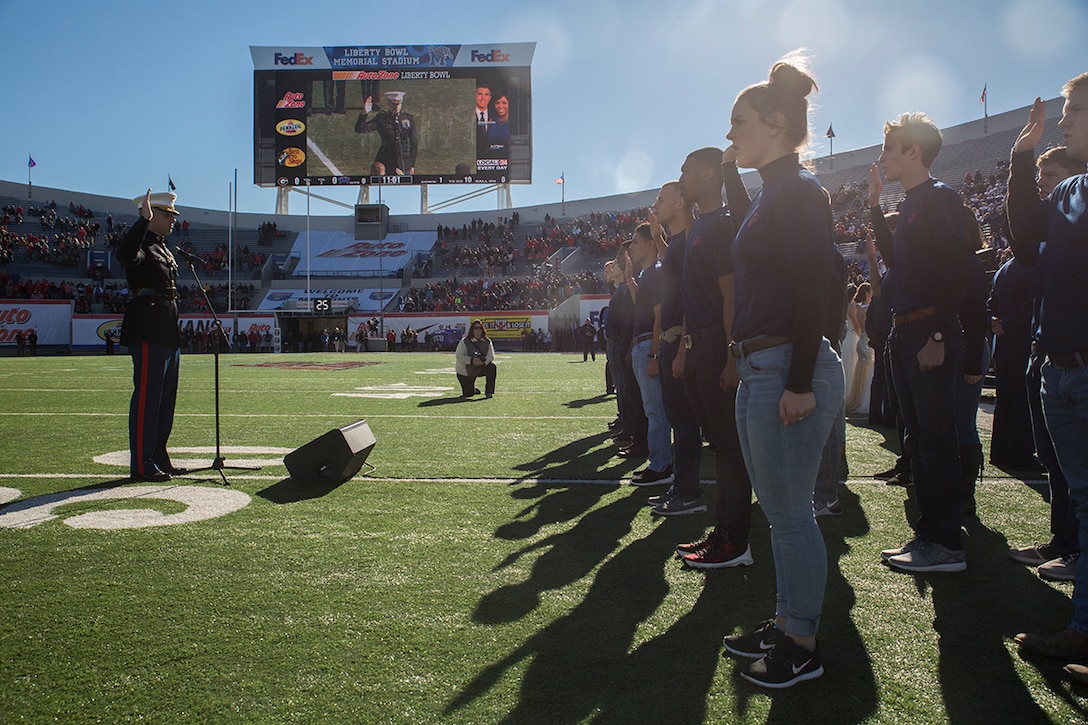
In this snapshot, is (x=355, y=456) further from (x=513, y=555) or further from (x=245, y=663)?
(x=245, y=663)

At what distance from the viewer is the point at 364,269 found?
47906 mm

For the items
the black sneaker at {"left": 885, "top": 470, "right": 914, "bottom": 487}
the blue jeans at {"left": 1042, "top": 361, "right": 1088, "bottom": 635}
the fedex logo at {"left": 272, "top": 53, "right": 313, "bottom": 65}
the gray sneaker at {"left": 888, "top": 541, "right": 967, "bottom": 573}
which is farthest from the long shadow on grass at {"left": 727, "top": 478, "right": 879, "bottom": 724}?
the fedex logo at {"left": 272, "top": 53, "right": 313, "bottom": 65}

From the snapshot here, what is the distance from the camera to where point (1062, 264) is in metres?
2.58

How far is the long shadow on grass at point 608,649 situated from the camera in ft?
7.30

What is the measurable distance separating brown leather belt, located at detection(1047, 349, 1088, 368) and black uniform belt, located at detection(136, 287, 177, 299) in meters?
5.44

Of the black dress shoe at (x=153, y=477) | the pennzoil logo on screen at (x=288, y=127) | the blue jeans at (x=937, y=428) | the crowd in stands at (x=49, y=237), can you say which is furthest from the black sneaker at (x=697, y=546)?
the crowd in stands at (x=49, y=237)

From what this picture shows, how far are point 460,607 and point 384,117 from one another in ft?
138

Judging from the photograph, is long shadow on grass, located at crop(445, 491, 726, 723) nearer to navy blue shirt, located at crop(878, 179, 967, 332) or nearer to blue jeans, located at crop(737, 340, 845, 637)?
blue jeans, located at crop(737, 340, 845, 637)

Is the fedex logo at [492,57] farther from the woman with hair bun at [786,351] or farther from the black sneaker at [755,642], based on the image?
the black sneaker at [755,642]

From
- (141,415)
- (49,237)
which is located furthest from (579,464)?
(49,237)

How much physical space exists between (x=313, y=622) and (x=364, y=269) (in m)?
47.0

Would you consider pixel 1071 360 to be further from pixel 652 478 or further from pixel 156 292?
pixel 156 292

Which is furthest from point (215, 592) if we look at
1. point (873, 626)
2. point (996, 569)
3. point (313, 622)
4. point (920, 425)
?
point (996, 569)

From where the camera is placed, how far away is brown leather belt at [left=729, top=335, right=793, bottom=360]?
233 cm
